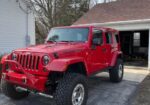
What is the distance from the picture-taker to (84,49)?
5.51 metres

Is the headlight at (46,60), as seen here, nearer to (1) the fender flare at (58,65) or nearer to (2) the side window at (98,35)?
(1) the fender flare at (58,65)

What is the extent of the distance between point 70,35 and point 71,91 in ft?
7.19

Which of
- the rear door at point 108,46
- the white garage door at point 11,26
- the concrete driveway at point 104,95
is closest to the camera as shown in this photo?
the concrete driveway at point 104,95

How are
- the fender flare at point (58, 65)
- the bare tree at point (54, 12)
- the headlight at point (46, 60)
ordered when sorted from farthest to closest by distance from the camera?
the bare tree at point (54, 12) < the headlight at point (46, 60) < the fender flare at point (58, 65)

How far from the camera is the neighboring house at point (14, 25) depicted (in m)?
11.6

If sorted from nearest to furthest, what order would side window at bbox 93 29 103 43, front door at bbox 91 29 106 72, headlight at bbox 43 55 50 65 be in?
headlight at bbox 43 55 50 65, front door at bbox 91 29 106 72, side window at bbox 93 29 103 43

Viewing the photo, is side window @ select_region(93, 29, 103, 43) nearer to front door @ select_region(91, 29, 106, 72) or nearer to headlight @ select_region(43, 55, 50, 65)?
front door @ select_region(91, 29, 106, 72)

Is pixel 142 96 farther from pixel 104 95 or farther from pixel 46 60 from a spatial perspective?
pixel 46 60

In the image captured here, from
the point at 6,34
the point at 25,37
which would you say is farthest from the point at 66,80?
the point at 25,37

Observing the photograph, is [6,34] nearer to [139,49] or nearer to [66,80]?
[66,80]

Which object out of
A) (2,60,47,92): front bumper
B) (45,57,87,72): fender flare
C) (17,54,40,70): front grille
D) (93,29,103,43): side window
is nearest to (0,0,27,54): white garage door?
(93,29,103,43): side window

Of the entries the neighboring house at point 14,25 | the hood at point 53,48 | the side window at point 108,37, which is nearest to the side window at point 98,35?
the side window at point 108,37

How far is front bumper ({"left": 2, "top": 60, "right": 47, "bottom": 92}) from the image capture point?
436 centimetres

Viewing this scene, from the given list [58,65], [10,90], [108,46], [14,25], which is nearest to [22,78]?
[58,65]
